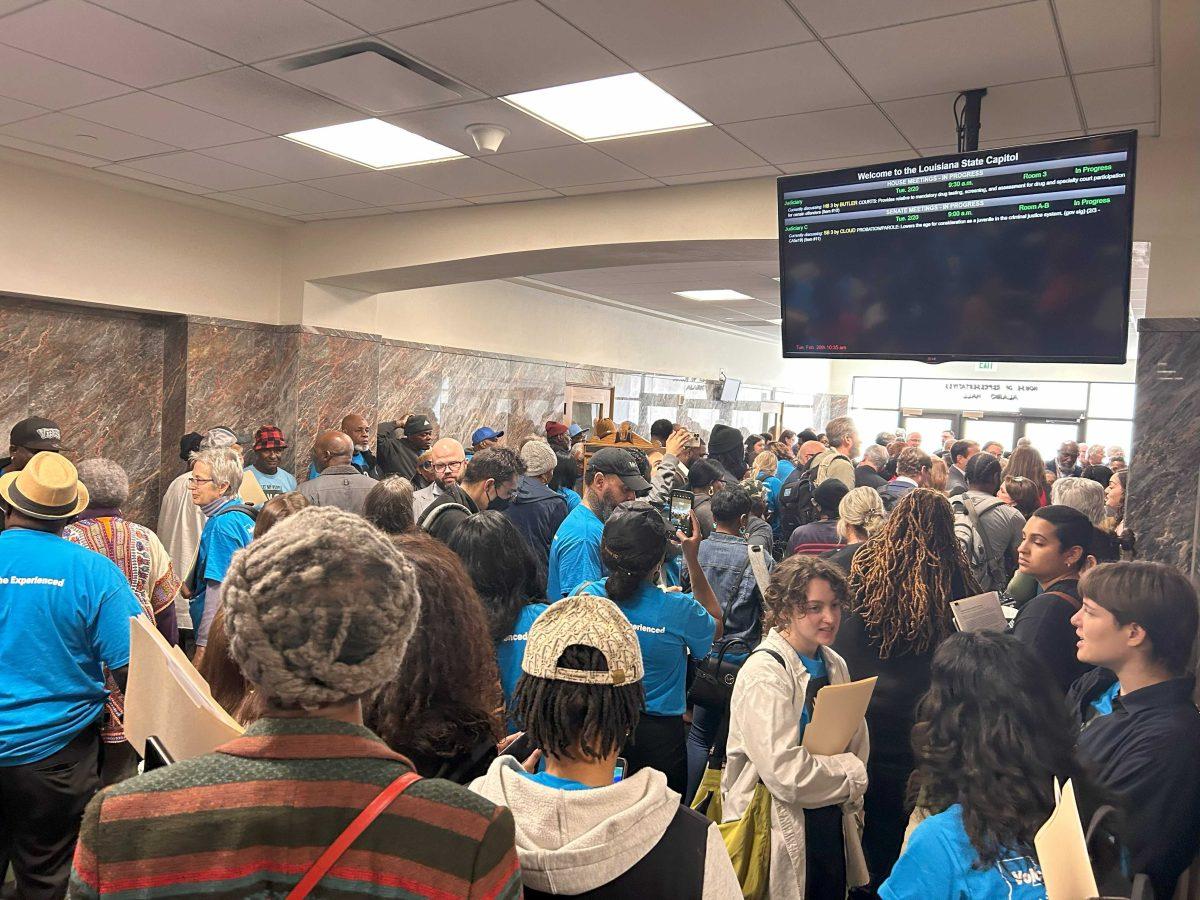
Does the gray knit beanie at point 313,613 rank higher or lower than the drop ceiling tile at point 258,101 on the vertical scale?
lower

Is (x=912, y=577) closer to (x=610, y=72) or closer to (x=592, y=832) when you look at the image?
(x=592, y=832)

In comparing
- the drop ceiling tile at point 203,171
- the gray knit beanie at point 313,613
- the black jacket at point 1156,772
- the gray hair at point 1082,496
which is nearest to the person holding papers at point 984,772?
the black jacket at point 1156,772

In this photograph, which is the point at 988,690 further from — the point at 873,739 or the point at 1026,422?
the point at 1026,422

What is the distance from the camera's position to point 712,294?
10406 mm

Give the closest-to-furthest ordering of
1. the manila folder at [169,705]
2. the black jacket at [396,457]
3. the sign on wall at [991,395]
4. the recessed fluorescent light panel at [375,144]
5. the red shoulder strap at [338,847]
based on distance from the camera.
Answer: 1. the red shoulder strap at [338,847]
2. the manila folder at [169,705]
3. the recessed fluorescent light panel at [375,144]
4. the black jacket at [396,457]
5. the sign on wall at [991,395]

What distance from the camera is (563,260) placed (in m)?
6.45

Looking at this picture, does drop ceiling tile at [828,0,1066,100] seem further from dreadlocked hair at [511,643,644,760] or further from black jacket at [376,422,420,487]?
black jacket at [376,422,420,487]

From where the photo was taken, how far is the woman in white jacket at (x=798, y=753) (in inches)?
84.7

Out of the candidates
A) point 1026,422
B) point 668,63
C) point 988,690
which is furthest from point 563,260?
point 1026,422

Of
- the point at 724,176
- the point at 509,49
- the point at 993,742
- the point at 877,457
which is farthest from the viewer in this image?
the point at 877,457

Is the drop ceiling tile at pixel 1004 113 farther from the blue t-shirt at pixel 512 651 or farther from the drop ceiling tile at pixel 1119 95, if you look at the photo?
the blue t-shirt at pixel 512 651

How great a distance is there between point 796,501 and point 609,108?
3423 mm

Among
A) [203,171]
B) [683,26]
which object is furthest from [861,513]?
[203,171]

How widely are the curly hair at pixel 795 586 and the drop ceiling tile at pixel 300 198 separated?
4.78 metres
